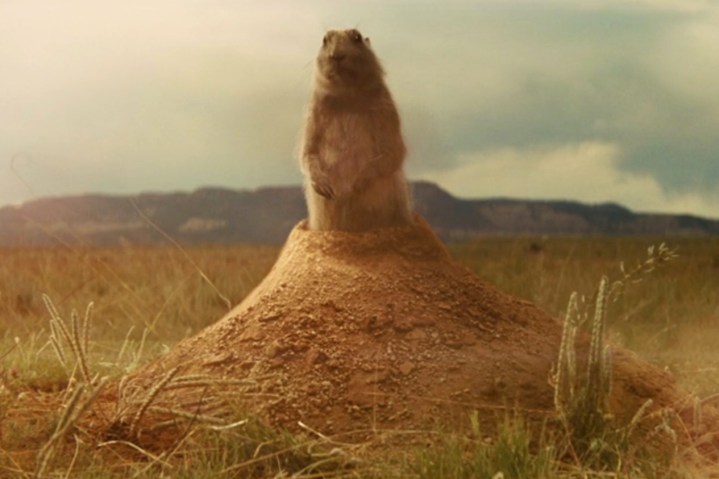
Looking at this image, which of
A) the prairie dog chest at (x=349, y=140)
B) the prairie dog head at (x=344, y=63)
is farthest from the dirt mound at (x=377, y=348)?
the prairie dog head at (x=344, y=63)

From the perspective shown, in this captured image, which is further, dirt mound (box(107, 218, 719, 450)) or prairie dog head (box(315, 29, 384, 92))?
prairie dog head (box(315, 29, 384, 92))

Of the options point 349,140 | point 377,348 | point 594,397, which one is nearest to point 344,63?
point 349,140

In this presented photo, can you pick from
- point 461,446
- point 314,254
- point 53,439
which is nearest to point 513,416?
point 461,446

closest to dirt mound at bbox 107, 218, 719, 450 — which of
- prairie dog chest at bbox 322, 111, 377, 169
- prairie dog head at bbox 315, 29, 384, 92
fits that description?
prairie dog chest at bbox 322, 111, 377, 169

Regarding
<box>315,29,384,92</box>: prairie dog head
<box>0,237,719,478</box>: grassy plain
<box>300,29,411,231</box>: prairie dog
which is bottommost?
<box>0,237,719,478</box>: grassy plain

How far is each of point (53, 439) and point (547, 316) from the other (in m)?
2.83

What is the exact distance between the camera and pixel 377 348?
5102 mm

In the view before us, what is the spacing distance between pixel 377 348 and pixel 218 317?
495cm

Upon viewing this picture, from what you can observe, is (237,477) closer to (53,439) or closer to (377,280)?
(53,439)

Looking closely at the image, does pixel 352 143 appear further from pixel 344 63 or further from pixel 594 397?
pixel 594 397

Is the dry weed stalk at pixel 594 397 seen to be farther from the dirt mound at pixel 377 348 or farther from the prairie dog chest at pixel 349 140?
the prairie dog chest at pixel 349 140

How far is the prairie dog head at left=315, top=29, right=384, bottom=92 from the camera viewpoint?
19.5ft

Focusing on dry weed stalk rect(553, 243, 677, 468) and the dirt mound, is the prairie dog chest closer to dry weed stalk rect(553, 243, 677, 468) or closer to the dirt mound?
the dirt mound

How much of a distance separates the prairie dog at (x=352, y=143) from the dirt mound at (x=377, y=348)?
23 cm
